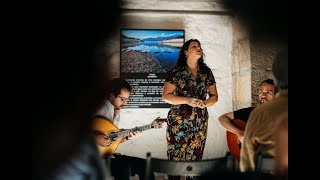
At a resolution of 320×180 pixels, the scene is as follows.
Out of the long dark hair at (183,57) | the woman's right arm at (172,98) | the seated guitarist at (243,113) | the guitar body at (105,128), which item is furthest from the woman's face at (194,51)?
the guitar body at (105,128)

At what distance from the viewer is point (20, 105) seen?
2008 mm

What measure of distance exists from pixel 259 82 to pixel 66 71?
37.0 inches

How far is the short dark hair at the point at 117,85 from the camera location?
2029 millimetres

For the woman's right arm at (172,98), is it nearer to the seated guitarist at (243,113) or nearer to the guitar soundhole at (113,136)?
the seated guitarist at (243,113)

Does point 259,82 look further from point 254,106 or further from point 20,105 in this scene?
point 20,105

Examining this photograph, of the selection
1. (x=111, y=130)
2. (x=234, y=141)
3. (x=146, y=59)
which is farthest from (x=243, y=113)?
(x=111, y=130)

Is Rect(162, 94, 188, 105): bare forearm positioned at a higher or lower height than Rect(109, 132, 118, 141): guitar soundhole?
higher

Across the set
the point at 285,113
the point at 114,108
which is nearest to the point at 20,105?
the point at 114,108

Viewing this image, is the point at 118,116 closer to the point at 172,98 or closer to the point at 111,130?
the point at 111,130

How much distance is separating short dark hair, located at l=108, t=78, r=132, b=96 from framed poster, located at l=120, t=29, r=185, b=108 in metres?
0.02

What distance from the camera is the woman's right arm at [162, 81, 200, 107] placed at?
2.05 meters

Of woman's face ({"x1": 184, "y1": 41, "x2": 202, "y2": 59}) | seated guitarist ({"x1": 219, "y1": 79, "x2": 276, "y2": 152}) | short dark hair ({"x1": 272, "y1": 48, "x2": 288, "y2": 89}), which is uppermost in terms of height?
woman's face ({"x1": 184, "y1": 41, "x2": 202, "y2": 59})

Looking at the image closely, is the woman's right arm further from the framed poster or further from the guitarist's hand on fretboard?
the guitarist's hand on fretboard

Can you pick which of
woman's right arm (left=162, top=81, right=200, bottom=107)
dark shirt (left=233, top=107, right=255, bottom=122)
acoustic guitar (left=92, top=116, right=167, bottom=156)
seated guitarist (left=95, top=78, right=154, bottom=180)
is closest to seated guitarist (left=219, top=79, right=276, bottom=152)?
dark shirt (left=233, top=107, right=255, bottom=122)
